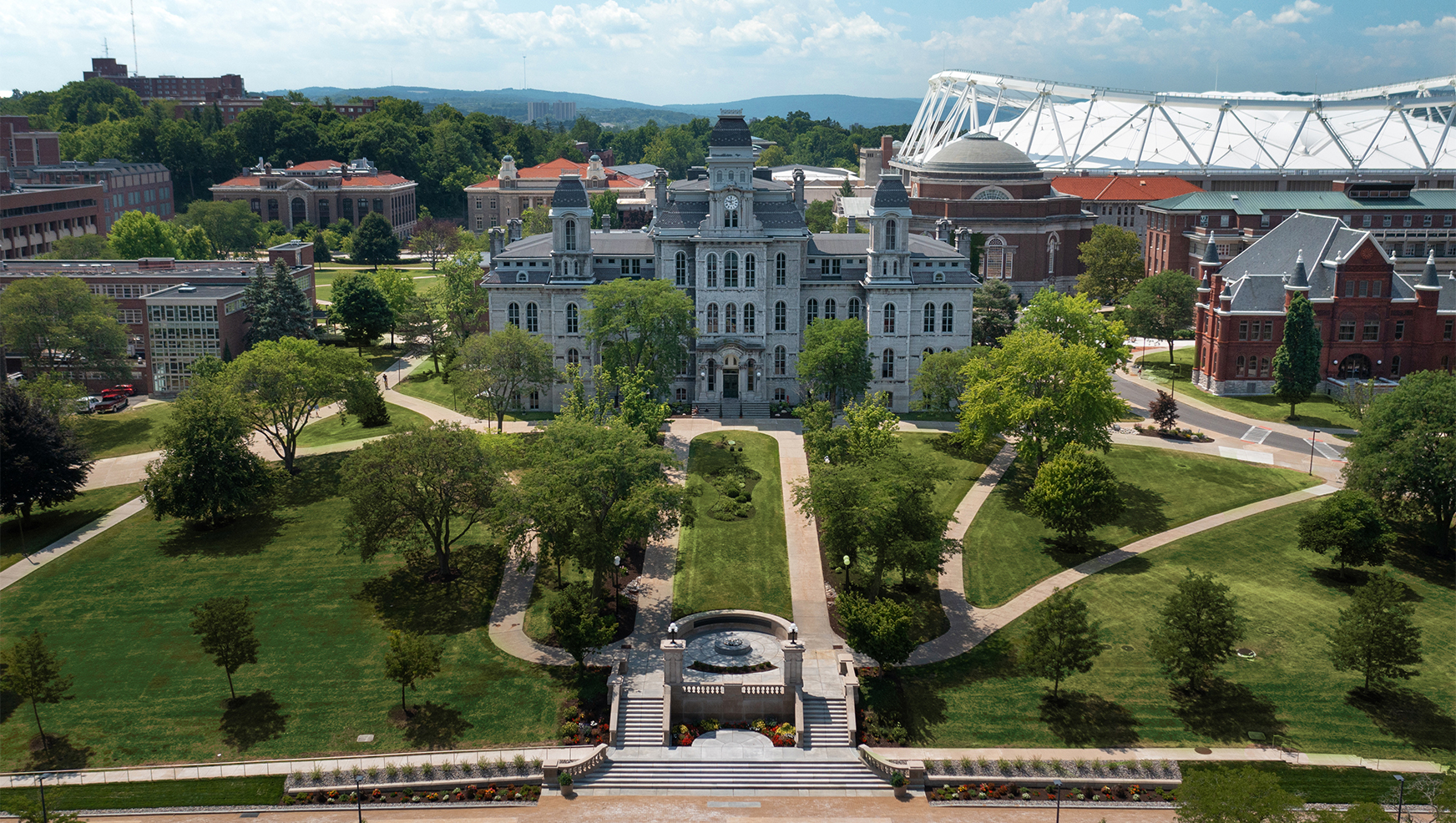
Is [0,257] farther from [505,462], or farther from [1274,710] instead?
[1274,710]

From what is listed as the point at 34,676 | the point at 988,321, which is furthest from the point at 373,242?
the point at 34,676

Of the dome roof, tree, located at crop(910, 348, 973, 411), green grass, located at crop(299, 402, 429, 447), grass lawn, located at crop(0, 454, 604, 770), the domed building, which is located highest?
→ the dome roof

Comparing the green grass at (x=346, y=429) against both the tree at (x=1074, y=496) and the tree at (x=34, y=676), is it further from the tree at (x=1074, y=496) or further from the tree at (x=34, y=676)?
the tree at (x=1074, y=496)

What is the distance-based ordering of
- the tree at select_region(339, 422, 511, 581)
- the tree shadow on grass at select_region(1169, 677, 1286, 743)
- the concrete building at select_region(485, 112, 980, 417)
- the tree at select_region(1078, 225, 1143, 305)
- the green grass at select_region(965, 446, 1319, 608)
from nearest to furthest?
1. the tree shadow on grass at select_region(1169, 677, 1286, 743)
2. the tree at select_region(339, 422, 511, 581)
3. the green grass at select_region(965, 446, 1319, 608)
4. the concrete building at select_region(485, 112, 980, 417)
5. the tree at select_region(1078, 225, 1143, 305)

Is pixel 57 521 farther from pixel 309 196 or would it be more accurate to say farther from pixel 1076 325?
pixel 309 196

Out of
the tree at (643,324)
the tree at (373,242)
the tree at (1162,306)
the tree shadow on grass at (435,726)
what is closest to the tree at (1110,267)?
the tree at (1162,306)

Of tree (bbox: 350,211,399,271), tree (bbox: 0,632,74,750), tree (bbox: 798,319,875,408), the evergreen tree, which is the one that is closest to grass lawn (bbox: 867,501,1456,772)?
tree (bbox: 798,319,875,408)

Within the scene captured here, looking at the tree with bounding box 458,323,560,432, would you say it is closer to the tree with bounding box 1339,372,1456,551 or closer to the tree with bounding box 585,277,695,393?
the tree with bounding box 585,277,695,393
